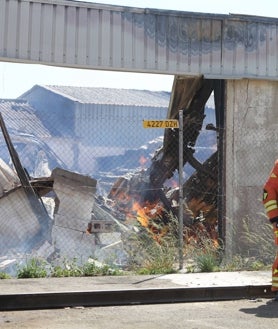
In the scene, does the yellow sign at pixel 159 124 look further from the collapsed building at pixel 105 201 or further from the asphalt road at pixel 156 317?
the asphalt road at pixel 156 317

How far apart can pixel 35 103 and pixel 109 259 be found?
11043mm

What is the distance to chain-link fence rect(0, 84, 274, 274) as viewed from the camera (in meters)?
10.3

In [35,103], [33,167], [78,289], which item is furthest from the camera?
[35,103]

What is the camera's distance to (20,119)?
15.8m

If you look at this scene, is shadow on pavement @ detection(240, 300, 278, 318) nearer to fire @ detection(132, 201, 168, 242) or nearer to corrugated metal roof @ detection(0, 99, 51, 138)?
fire @ detection(132, 201, 168, 242)

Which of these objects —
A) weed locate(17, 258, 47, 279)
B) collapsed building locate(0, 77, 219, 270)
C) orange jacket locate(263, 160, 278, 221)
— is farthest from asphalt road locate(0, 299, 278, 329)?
collapsed building locate(0, 77, 219, 270)

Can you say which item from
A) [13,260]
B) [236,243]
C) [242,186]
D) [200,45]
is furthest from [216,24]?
[13,260]

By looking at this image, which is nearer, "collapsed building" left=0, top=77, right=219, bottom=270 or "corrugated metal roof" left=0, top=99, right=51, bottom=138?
"collapsed building" left=0, top=77, right=219, bottom=270

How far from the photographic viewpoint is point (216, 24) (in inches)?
433

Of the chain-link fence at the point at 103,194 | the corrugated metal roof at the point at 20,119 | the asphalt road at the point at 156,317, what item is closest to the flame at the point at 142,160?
the chain-link fence at the point at 103,194

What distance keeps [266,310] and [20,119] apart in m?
9.89

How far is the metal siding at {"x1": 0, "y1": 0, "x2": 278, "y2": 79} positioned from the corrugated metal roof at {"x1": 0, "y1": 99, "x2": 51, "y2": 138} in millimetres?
4840

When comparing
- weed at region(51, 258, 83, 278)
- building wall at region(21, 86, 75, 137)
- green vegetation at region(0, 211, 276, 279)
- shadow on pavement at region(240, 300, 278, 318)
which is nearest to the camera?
shadow on pavement at region(240, 300, 278, 318)

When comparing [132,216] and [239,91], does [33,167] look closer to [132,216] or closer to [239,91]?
[132,216]
